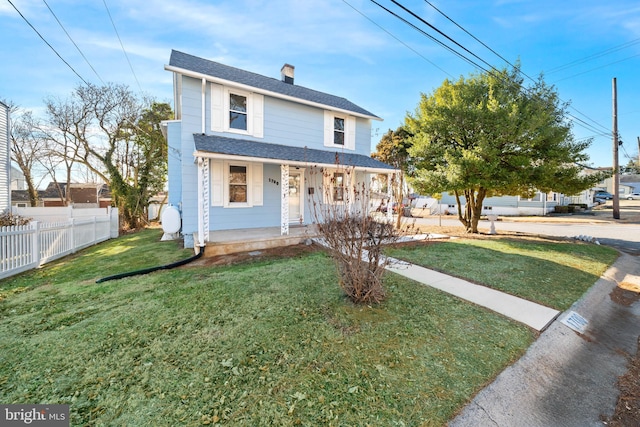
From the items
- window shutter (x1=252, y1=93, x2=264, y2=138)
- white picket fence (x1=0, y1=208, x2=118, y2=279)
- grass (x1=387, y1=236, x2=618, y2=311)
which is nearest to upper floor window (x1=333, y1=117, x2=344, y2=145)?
window shutter (x1=252, y1=93, x2=264, y2=138)

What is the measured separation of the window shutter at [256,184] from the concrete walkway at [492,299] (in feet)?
19.5

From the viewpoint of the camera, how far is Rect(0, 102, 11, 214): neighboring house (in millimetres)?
11602

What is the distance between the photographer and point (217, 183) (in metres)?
9.02

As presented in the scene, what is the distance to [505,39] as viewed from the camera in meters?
8.53

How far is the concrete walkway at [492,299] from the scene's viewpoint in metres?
4.16

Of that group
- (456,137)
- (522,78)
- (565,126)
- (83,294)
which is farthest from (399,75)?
(83,294)

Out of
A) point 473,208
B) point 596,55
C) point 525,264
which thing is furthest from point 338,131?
point 596,55

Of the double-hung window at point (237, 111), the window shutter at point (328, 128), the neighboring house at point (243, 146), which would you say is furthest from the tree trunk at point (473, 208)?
the double-hung window at point (237, 111)

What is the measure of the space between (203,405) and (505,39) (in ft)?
39.0

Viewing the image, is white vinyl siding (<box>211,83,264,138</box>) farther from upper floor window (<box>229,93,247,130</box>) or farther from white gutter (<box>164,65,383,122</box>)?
white gutter (<box>164,65,383,122</box>)

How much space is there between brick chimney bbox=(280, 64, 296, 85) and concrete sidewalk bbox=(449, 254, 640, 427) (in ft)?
42.1

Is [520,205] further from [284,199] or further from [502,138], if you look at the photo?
[284,199]

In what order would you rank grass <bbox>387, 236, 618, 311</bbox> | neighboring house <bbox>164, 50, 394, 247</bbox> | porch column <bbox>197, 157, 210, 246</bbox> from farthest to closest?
1. neighboring house <bbox>164, 50, 394, 247</bbox>
2. porch column <bbox>197, 157, 210, 246</bbox>
3. grass <bbox>387, 236, 618, 311</bbox>

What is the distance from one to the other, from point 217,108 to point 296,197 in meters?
4.33
